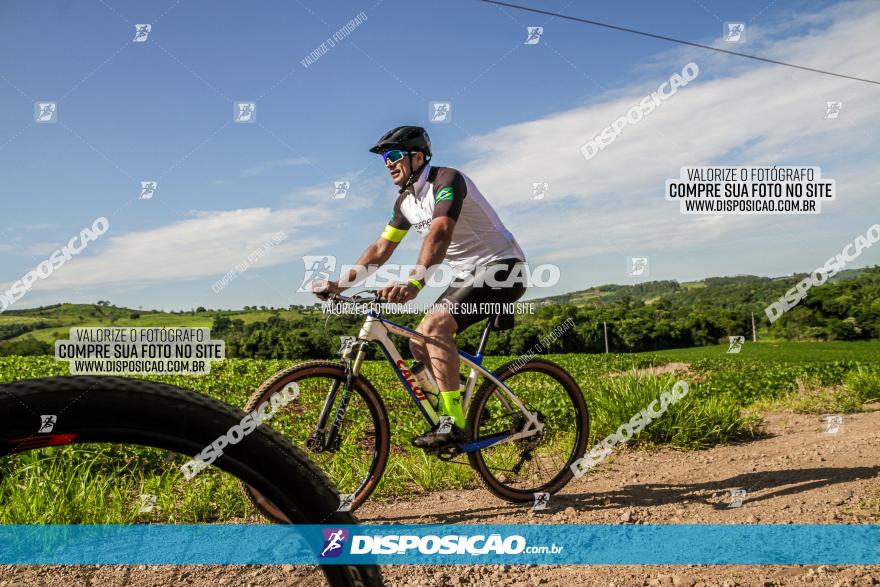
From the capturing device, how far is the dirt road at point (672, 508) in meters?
3.03

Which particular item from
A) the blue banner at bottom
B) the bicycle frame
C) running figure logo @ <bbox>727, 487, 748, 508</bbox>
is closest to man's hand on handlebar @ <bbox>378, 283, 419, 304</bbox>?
the bicycle frame

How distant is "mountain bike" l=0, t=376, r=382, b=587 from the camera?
943mm

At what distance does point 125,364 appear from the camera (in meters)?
12.0

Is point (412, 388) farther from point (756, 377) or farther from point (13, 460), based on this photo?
point (756, 377)

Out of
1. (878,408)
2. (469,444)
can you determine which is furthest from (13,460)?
(878,408)

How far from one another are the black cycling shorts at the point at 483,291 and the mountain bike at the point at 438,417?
0.17 m

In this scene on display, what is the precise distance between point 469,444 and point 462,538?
1.17m

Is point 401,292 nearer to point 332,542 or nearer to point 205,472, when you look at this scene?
point 205,472

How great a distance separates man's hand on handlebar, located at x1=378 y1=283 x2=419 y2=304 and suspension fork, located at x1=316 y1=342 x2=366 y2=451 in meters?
0.44

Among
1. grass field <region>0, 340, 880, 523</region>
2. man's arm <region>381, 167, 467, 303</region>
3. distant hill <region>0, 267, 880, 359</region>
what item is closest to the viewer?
grass field <region>0, 340, 880, 523</region>

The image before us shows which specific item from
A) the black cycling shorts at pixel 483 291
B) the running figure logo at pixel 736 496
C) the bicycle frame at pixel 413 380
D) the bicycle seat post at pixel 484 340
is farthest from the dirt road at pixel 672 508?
the black cycling shorts at pixel 483 291

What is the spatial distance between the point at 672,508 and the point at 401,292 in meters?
2.37

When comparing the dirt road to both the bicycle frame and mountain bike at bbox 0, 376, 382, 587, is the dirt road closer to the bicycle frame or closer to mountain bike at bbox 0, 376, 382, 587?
the bicycle frame

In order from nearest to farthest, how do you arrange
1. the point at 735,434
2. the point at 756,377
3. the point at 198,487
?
the point at 198,487 < the point at 735,434 < the point at 756,377
